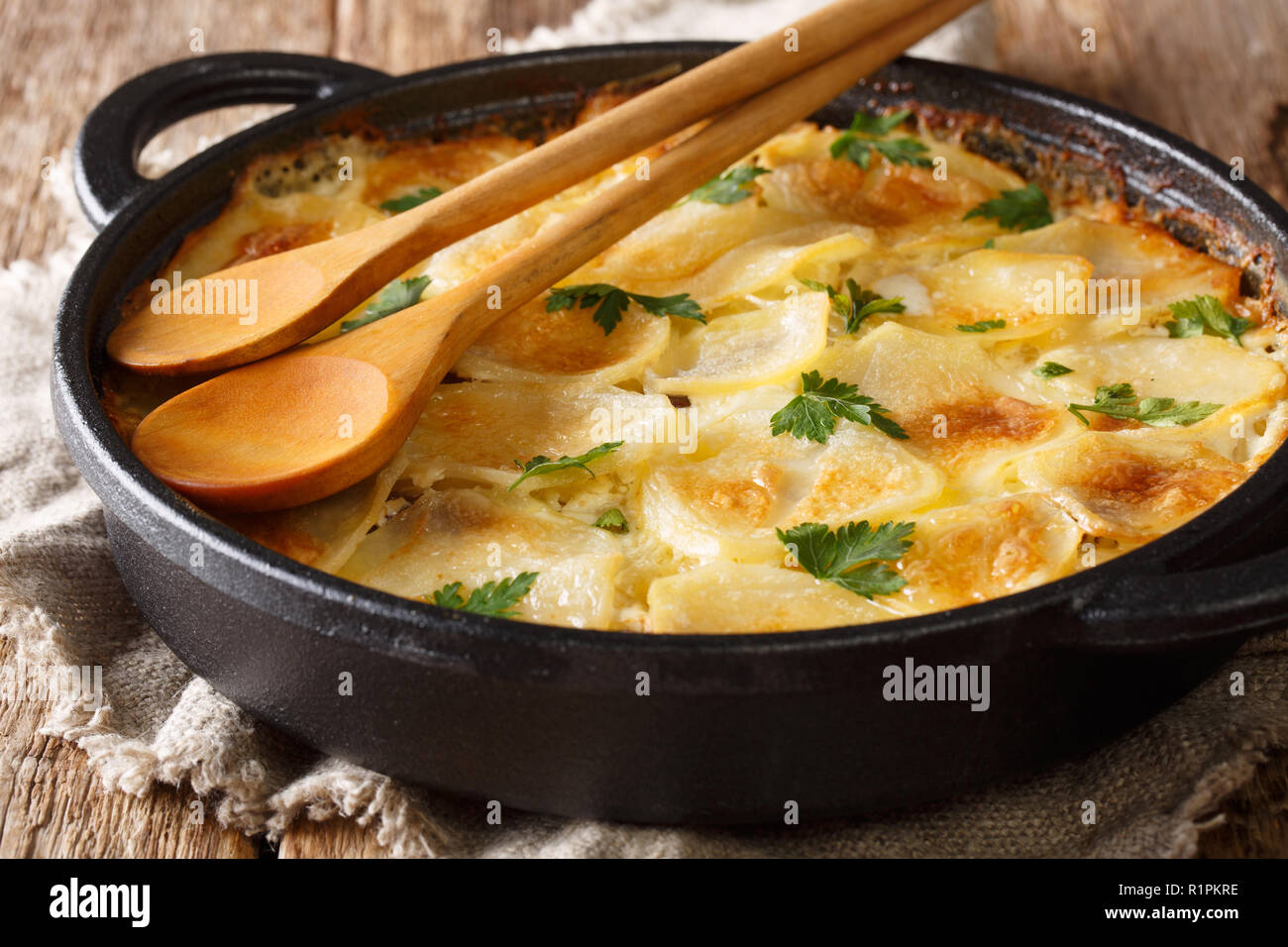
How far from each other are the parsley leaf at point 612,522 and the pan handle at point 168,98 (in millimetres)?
1466

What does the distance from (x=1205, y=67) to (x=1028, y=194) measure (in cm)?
210

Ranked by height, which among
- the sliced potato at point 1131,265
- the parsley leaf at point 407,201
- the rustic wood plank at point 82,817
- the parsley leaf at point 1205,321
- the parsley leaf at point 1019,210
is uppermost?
the parsley leaf at point 407,201

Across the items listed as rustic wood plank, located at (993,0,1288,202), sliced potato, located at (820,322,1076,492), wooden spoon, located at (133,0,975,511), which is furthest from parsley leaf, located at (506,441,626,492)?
rustic wood plank, located at (993,0,1288,202)

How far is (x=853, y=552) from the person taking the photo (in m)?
2.42

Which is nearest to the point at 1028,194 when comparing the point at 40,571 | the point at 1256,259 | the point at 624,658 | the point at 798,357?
the point at 1256,259

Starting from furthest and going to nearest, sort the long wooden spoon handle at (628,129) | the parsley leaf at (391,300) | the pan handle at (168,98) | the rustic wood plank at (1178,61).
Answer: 1. the rustic wood plank at (1178,61)
2. the pan handle at (168,98)
3. the parsley leaf at (391,300)
4. the long wooden spoon handle at (628,129)

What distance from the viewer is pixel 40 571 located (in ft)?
9.68

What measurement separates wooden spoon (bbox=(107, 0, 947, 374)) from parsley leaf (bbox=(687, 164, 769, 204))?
20cm

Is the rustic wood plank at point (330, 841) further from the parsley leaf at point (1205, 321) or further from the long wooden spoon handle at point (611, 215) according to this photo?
the parsley leaf at point (1205, 321)

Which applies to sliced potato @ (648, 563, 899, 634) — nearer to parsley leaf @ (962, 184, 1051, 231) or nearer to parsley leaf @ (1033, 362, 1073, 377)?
parsley leaf @ (1033, 362, 1073, 377)

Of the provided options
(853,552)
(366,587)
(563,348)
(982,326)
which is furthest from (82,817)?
(982,326)

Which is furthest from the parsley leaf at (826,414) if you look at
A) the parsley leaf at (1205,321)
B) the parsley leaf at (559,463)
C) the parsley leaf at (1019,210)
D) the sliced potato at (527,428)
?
the parsley leaf at (1019,210)

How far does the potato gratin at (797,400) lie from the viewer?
7.98ft

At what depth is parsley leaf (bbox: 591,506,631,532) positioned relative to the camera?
2.58 metres
